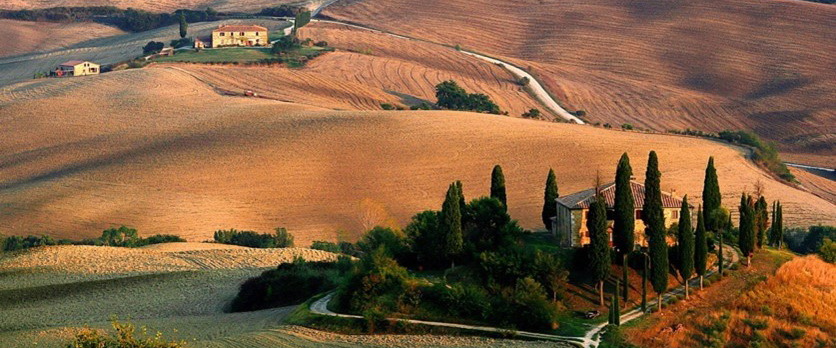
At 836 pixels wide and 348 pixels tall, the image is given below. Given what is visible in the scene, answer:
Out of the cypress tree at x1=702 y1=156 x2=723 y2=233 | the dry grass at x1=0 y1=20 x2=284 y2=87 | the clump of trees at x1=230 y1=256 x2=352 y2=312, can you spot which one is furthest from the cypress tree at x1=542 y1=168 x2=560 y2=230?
the dry grass at x1=0 y1=20 x2=284 y2=87

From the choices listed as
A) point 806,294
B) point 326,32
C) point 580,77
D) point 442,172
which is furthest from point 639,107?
point 806,294

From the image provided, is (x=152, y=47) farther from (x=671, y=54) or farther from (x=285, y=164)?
(x=285, y=164)

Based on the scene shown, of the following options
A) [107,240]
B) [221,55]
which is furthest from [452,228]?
[221,55]

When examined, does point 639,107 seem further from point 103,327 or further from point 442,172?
point 103,327

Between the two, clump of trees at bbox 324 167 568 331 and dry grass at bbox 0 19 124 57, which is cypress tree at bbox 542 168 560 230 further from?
dry grass at bbox 0 19 124 57

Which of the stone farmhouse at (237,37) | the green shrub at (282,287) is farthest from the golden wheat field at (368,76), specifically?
the green shrub at (282,287)

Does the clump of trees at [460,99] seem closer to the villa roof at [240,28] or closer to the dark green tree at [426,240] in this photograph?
the villa roof at [240,28]
